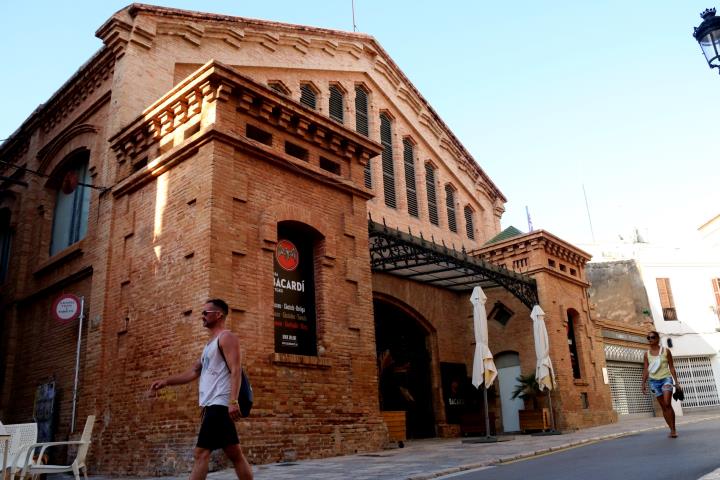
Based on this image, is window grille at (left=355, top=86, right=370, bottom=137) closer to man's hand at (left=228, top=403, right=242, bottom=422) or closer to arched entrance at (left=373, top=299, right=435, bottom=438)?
arched entrance at (left=373, top=299, right=435, bottom=438)

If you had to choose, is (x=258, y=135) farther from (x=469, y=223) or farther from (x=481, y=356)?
(x=469, y=223)

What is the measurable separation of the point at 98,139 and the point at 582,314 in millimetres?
16846

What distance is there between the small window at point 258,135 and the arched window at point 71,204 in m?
5.39

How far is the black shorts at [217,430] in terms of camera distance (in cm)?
513

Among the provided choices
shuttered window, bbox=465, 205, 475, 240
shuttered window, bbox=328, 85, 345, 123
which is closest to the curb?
shuttered window, bbox=465, 205, 475, 240

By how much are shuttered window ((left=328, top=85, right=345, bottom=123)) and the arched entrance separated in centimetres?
598

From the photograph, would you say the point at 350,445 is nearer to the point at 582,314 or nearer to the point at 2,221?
the point at 582,314

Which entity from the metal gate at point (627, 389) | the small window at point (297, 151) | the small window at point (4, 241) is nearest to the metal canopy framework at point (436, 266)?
the small window at point (297, 151)

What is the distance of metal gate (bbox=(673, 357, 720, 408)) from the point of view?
2969 cm

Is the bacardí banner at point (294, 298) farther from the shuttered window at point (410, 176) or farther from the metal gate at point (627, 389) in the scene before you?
the metal gate at point (627, 389)

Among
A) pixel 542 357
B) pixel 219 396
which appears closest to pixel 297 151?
pixel 219 396

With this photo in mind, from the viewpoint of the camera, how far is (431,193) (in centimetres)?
2230

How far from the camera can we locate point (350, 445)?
11.3m

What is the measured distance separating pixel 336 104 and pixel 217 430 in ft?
51.5
